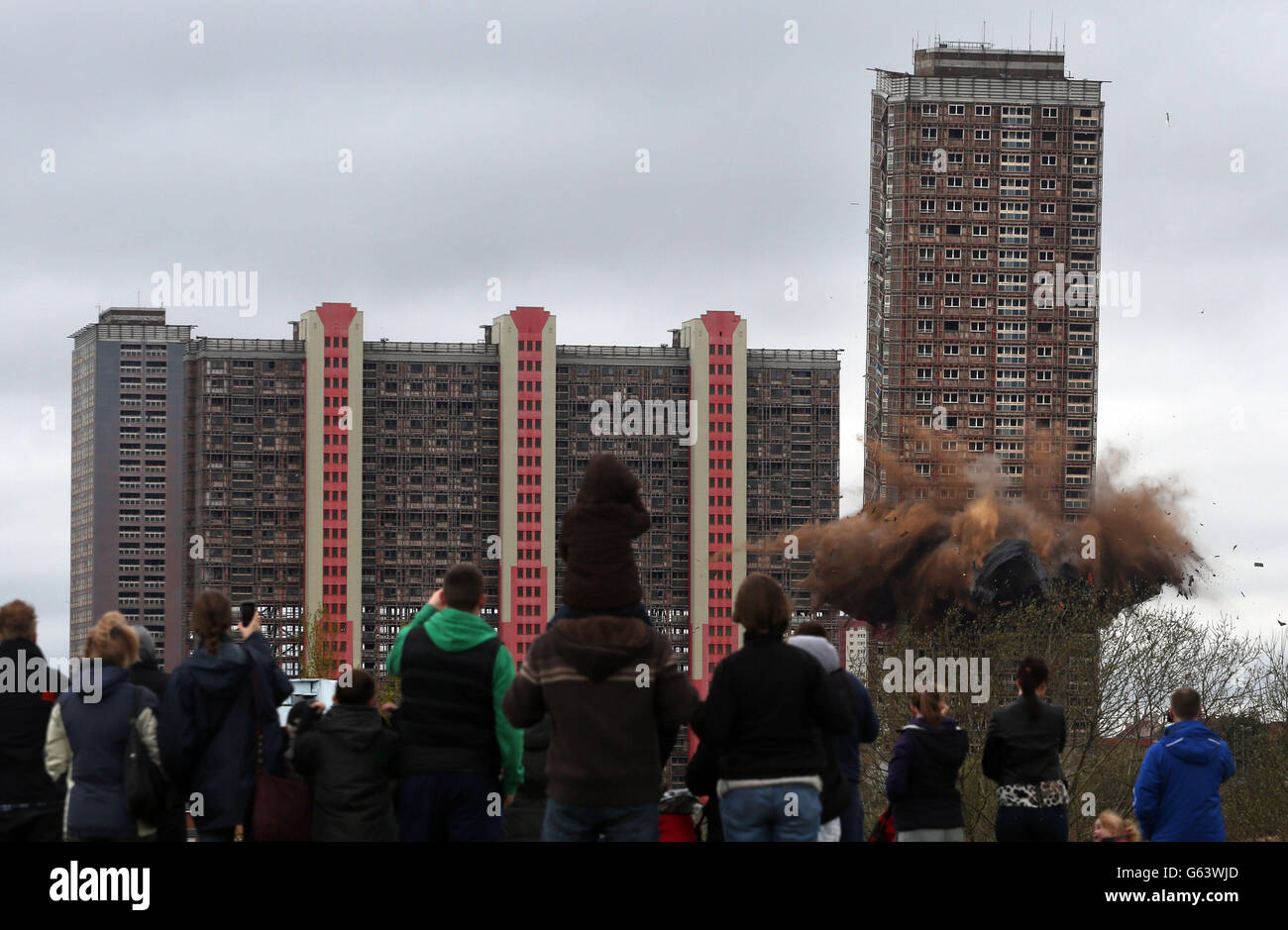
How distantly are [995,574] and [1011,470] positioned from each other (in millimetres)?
26027

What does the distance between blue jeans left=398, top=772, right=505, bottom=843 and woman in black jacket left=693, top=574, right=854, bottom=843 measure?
1.34 m

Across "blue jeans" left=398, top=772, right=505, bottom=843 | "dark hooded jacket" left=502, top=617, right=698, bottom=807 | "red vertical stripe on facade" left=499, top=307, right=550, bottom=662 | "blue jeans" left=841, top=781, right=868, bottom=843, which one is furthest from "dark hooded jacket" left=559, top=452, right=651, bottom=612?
"red vertical stripe on facade" left=499, top=307, right=550, bottom=662

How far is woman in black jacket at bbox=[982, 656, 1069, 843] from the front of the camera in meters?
11.2

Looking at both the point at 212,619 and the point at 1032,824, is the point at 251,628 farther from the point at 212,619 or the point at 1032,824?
the point at 1032,824

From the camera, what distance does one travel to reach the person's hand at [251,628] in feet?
34.7

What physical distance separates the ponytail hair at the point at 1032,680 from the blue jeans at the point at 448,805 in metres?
3.55

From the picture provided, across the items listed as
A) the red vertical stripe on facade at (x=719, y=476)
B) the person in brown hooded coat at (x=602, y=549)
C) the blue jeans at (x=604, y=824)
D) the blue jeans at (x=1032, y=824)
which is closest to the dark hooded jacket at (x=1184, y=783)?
the blue jeans at (x=1032, y=824)

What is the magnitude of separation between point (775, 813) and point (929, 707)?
97.0 inches

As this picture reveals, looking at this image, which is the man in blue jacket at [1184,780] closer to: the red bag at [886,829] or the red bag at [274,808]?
the red bag at [886,829]

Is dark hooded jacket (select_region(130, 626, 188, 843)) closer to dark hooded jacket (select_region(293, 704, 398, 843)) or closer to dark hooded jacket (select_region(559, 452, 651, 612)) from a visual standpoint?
dark hooded jacket (select_region(293, 704, 398, 843))

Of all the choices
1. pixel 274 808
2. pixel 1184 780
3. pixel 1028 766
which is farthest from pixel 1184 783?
pixel 274 808

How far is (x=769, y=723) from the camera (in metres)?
9.09
